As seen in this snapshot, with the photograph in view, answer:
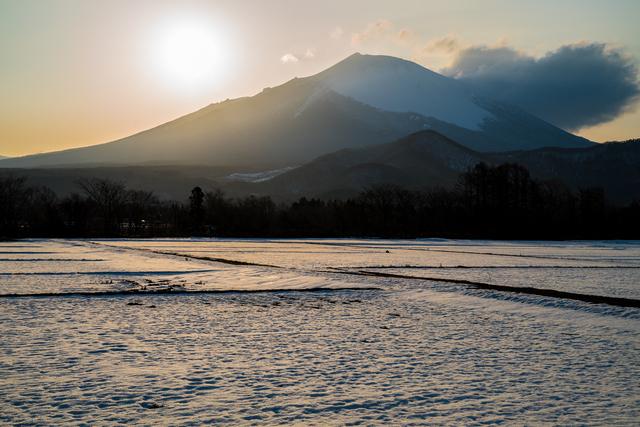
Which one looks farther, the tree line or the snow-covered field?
the tree line

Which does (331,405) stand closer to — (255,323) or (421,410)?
(421,410)

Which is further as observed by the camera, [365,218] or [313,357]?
[365,218]

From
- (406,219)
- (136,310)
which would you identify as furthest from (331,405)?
Result: (406,219)

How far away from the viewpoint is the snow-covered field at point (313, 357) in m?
5.56

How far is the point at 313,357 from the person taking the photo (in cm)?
774

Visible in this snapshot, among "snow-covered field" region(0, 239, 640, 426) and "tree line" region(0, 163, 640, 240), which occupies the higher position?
"tree line" region(0, 163, 640, 240)

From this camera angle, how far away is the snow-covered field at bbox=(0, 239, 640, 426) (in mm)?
5562

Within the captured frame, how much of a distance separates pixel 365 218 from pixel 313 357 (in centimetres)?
6839

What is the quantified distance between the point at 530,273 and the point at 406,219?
56783 millimetres

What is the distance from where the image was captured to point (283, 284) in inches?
659

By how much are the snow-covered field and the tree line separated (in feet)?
177

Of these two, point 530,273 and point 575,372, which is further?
point 530,273

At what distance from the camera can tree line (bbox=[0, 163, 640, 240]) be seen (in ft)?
221

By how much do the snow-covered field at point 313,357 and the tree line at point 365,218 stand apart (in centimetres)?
5398
